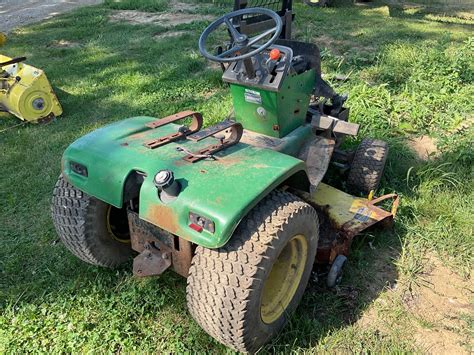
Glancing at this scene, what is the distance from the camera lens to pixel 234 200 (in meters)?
2.12

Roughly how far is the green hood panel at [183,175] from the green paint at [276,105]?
65cm

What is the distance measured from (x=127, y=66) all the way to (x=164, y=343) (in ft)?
18.5

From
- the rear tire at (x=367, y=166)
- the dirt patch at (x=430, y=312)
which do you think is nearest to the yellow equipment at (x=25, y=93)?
the rear tire at (x=367, y=166)

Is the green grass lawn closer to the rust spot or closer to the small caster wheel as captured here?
the small caster wheel

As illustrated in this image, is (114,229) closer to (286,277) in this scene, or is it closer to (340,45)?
(286,277)

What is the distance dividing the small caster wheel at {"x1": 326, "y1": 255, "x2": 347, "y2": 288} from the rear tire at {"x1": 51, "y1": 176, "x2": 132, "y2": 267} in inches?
56.0

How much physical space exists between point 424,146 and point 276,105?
7.20 ft

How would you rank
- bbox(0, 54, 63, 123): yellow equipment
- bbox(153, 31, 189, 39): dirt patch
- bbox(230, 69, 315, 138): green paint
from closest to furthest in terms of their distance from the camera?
bbox(230, 69, 315, 138): green paint, bbox(0, 54, 63, 123): yellow equipment, bbox(153, 31, 189, 39): dirt patch

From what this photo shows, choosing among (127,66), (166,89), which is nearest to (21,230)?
(166,89)

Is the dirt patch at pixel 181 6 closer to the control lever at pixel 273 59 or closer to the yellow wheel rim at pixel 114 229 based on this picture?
the control lever at pixel 273 59

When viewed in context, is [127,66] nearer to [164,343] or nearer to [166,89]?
[166,89]

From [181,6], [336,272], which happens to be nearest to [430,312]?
[336,272]

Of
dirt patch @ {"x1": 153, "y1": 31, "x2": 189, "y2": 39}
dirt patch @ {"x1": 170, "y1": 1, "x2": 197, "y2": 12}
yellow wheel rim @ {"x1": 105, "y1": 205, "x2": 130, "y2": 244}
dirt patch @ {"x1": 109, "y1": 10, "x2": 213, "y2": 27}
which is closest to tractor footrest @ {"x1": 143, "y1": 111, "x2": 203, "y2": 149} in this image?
yellow wheel rim @ {"x1": 105, "y1": 205, "x2": 130, "y2": 244}

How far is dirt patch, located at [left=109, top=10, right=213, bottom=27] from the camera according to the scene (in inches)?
396
